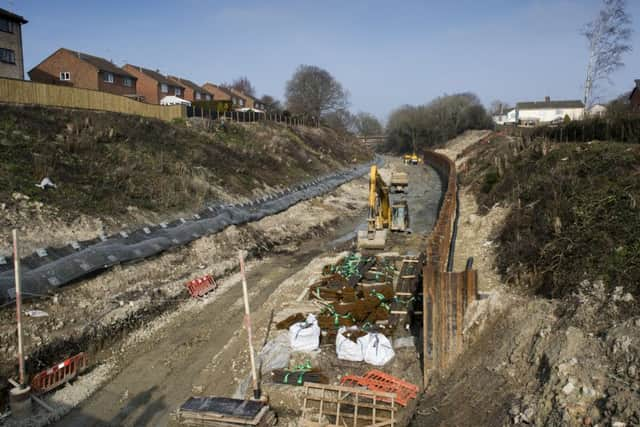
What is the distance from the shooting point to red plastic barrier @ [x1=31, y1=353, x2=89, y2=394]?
8.48 meters

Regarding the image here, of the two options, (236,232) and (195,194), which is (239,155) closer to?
(195,194)

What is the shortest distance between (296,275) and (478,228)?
657cm

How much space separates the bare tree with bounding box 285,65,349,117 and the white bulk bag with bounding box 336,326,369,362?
2945 inches

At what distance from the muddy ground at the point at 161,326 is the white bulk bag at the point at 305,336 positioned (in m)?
1.14

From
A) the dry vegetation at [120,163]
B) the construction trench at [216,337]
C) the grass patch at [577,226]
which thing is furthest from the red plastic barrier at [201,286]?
the grass patch at [577,226]

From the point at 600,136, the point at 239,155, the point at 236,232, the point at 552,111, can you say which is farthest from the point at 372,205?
the point at 552,111

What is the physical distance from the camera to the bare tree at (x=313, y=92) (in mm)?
82812

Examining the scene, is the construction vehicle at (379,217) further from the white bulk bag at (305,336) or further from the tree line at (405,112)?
the tree line at (405,112)

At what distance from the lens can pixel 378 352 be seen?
28.7 ft

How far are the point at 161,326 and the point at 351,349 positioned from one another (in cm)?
559

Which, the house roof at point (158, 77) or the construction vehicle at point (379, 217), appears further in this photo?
the house roof at point (158, 77)

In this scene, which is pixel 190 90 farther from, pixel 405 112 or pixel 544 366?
pixel 544 366

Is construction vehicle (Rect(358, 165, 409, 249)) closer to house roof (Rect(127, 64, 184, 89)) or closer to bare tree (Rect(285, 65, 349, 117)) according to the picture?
house roof (Rect(127, 64, 184, 89))

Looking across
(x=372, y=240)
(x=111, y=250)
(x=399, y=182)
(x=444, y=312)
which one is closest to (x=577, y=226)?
(x=444, y=312)
